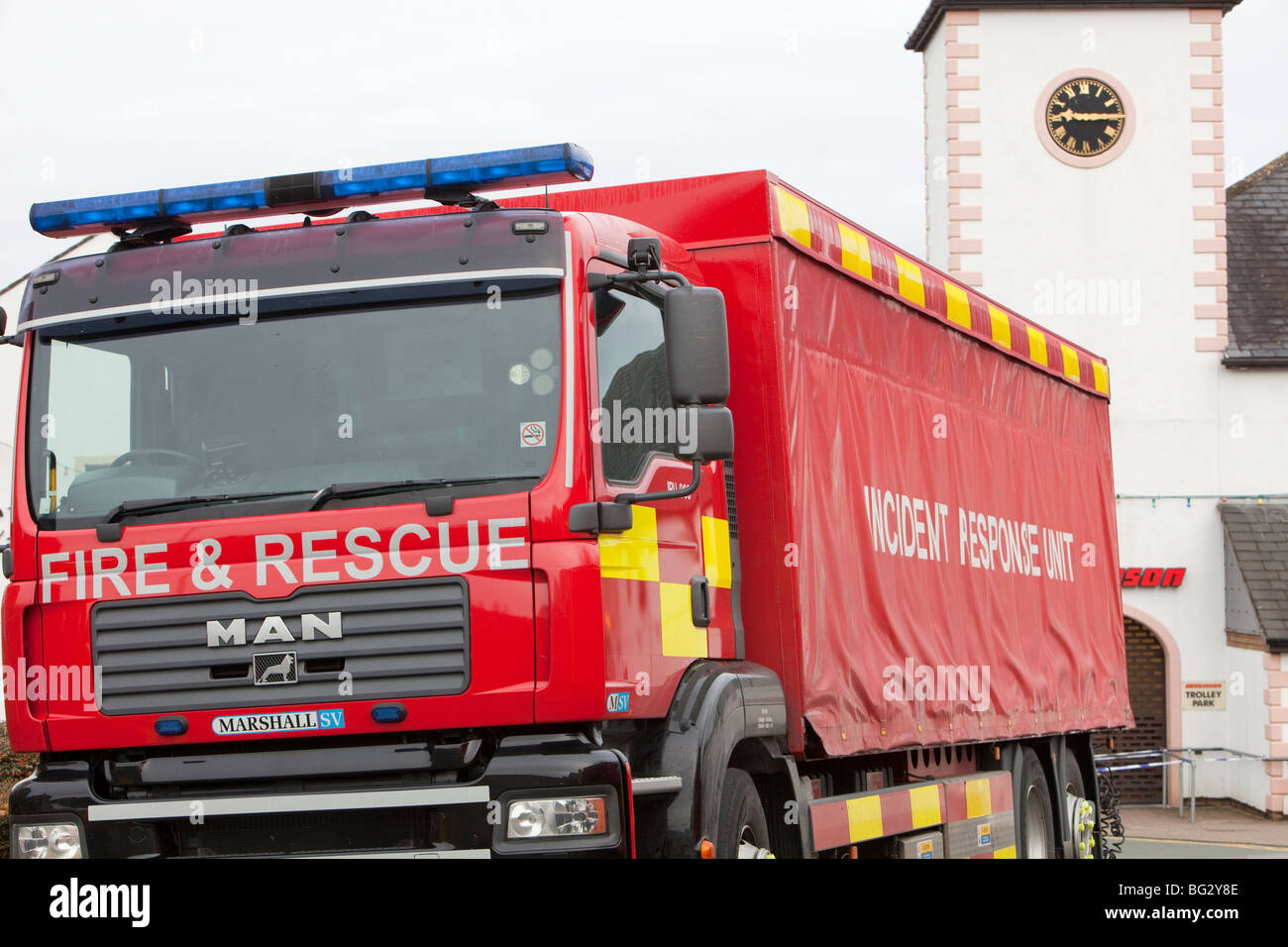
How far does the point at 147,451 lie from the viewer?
250 inches

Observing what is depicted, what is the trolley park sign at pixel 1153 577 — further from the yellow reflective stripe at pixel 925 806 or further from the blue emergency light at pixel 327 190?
the blue emergency light at pixel 327 190

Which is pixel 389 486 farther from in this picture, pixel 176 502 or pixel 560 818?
pixel 560 818

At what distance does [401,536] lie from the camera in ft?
19.7

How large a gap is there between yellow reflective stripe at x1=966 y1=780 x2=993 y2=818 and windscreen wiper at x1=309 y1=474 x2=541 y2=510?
4922 mm

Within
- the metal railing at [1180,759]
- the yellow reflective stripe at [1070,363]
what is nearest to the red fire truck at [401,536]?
the yellow reflective stripe at [1070,363]

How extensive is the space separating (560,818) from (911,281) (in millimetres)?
4550

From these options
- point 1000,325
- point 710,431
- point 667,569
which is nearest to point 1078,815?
point 1000,325

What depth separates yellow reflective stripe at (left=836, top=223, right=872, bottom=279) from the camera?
8523 millimetres

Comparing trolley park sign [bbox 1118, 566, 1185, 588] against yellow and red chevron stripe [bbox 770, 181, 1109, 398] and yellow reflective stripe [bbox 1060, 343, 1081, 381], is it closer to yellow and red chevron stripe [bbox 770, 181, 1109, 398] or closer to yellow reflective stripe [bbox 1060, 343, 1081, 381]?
yellow and red chevron stripe [bbox 770, 181, 1109, 398]

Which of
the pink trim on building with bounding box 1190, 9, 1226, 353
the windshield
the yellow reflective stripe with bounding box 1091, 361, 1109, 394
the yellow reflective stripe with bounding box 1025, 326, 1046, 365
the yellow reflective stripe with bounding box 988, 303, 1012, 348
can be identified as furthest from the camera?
the pink trim on building with bounding box 1190, 9, 1226, 353

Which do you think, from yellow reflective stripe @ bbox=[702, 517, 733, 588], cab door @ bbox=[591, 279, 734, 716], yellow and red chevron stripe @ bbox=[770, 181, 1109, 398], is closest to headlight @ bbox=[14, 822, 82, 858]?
cab door @ bbox=[591, 279, 734, 716]

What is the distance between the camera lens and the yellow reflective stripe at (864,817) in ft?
27.1
